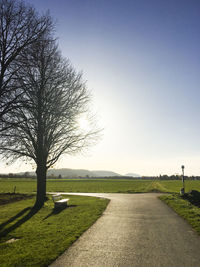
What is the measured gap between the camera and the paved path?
4.69 meters

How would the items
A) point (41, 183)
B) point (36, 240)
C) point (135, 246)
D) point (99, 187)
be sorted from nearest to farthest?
point (135, 246) → point (36, 240) → point (41, 183) → point (99, 187)

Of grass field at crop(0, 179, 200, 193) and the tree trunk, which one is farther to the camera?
grass field at crop(0, 179, 200, 193)

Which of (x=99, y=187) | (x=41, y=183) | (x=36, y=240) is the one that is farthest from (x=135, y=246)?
(x=99, y=187)

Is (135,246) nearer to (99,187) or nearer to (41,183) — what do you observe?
(41,183)

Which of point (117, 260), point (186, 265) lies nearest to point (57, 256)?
point (117, 260)

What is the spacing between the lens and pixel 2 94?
742 cm

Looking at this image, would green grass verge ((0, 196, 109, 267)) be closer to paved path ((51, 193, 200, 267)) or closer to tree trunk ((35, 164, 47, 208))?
paved path ((51, 193, 200, 267))

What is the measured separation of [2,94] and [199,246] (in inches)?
338

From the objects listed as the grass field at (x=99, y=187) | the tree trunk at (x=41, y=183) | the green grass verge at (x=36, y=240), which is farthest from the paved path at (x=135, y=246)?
the grass field at (x=99, y=187)

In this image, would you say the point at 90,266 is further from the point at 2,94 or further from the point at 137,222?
the point at 2,94

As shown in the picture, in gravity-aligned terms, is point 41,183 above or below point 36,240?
above

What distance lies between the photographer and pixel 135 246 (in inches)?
227

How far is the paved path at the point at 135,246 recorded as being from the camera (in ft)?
15.4

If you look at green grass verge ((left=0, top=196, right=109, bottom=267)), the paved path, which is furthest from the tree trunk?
the paved path
